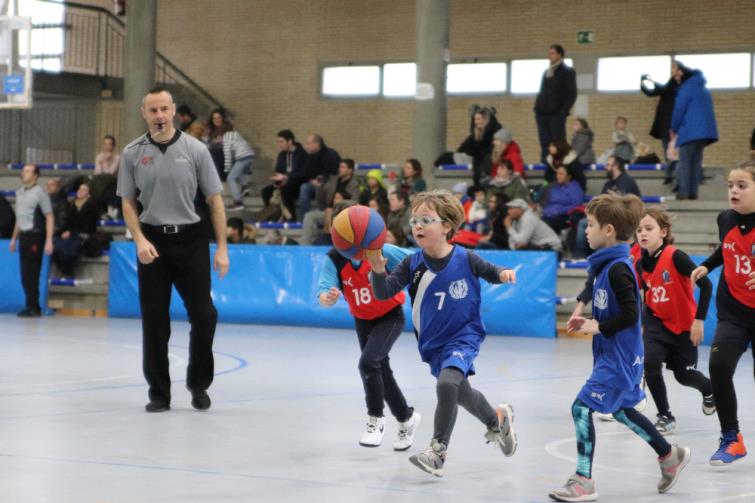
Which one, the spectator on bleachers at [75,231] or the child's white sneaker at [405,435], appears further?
the spectator on bleachers at [75,231]

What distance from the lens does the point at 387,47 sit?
27641 millimetres

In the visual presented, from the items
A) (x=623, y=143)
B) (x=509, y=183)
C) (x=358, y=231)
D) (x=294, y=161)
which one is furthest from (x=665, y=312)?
(x=294, y=161)

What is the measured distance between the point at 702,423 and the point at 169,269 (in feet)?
12.4

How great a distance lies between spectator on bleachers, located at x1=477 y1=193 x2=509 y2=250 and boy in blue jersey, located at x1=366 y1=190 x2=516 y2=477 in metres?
11.0

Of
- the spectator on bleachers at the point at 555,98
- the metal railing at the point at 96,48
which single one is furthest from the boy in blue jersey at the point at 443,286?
the metal railing at the point at 96,48

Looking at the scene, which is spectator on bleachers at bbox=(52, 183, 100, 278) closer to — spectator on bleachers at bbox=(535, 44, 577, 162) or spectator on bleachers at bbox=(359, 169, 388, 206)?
spectator on bleachers at bbox=(359, 169, 388, 206)

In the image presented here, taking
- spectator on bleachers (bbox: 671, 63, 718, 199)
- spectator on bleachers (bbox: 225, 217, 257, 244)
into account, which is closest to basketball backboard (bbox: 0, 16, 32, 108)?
spectator on bleachers (bbox: 225, 217, 257, 244)

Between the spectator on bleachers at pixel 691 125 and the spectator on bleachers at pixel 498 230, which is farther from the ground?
the spectator on bleachers at pixel 691 125

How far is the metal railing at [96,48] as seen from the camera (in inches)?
1129

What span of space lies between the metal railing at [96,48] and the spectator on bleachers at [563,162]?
38.6 ft

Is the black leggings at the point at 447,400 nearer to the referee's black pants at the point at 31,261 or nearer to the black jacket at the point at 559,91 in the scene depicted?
the referee's black pants at the point at 31,261

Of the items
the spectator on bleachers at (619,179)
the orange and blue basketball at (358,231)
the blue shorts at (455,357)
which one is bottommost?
the blue shorts at (455,357)

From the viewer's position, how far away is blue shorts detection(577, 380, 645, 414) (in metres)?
5.66

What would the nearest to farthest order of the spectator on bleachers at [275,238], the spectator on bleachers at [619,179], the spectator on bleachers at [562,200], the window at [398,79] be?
the spectator on bleachers at [619,179], the spectator on bleachers at [562,200], the spectator on bleachers at [275,238], the window at [398,79]
